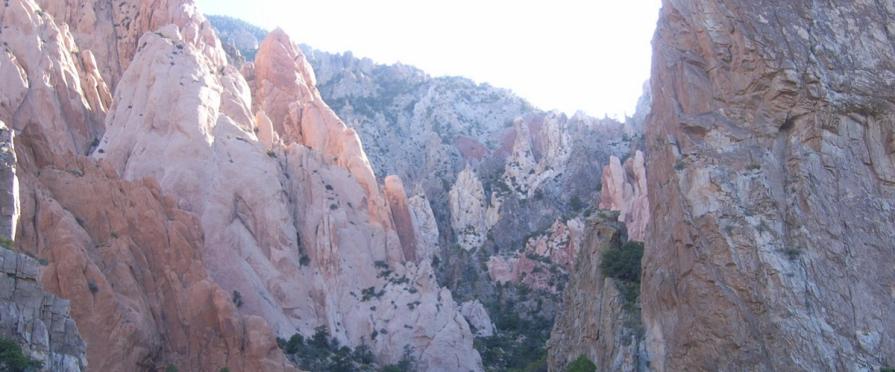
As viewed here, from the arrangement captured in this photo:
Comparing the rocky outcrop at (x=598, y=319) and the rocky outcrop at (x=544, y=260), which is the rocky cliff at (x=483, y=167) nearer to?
the rocky outcrop at (x=544, y=260)

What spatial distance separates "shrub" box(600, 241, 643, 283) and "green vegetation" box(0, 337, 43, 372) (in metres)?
32.0

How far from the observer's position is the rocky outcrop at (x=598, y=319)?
48.8m

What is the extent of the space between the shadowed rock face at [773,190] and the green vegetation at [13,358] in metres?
26.2

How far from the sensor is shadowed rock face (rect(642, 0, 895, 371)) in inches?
1593

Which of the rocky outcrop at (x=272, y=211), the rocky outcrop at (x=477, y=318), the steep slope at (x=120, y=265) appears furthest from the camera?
the rocky outcrop at (x=477, y=318)

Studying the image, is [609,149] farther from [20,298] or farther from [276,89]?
[20,298]

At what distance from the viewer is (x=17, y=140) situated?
175ft

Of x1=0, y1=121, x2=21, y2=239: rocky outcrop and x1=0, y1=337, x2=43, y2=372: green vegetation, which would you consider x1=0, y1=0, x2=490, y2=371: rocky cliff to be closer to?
x1=0, y1=121, x2=21, y2=239: rocky outcrop

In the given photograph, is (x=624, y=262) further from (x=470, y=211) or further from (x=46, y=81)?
(x=470, y=211)

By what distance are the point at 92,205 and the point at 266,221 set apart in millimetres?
17410

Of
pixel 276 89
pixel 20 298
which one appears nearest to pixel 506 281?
pixel 276 89

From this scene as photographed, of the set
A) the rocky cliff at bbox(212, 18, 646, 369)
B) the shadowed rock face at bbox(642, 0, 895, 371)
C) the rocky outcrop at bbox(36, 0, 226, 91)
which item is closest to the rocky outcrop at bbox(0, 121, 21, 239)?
the shadowed rock face at bbox(642, 0, 895, 371)

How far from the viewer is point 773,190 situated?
4356 centimetres

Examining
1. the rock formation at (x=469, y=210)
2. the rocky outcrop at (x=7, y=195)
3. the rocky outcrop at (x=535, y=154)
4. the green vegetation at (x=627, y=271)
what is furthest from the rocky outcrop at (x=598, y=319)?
the rocky outcrop at (x=535, y=154)
